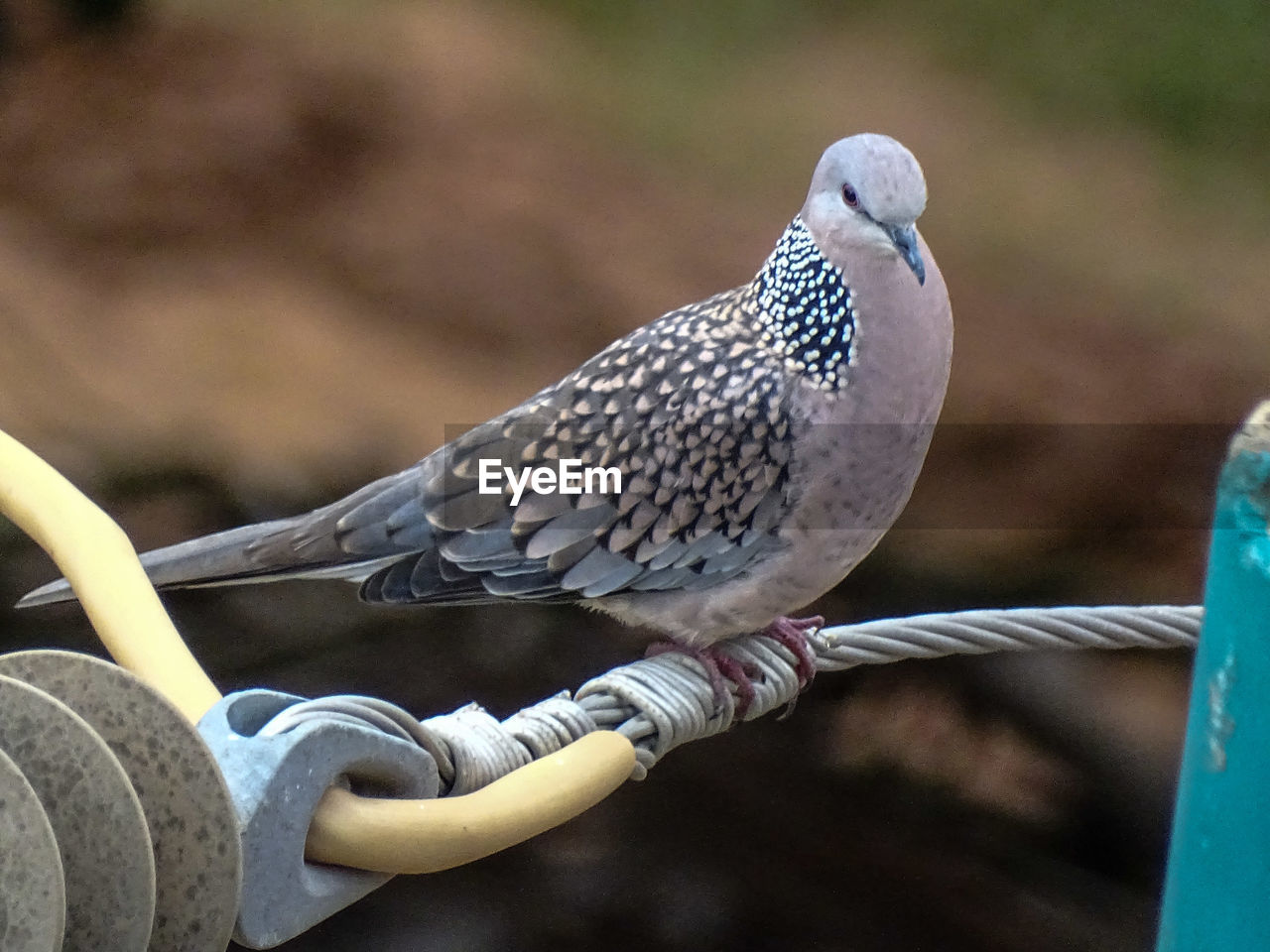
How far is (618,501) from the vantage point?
3.75ft

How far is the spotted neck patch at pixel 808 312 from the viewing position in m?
1.05

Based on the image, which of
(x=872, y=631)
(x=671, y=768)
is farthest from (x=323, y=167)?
(x=872, y=631)

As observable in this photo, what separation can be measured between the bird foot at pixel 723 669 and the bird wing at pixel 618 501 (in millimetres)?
85

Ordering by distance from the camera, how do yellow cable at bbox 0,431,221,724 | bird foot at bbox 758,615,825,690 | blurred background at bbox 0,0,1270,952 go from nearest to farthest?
yellow cable at bbox 0,431,221,724 < bird foot at bbox 758,615,825,690 < blurred background at bbox 0,0,1270,952

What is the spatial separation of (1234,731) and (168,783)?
1.64 ft

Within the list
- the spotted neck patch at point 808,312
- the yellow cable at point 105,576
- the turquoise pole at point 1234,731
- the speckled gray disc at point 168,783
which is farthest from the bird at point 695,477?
the speckled gray disc at point 168,783

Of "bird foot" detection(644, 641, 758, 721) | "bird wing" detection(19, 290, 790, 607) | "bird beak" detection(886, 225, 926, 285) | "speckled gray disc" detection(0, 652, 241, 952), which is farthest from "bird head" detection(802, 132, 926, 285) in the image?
"speckled gray disc" detection(0, 652, 241, 952)

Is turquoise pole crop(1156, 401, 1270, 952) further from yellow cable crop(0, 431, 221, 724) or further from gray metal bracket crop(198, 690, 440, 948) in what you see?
yellow cable crop(0, 431, 221, 724)

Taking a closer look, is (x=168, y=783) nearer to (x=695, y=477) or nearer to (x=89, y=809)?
(x=89, y=809)

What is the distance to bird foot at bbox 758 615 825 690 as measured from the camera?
1.24 m

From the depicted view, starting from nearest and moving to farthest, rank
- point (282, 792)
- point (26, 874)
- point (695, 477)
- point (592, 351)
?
point (26, 874)
point (282, 792)
point (695, 477)
point (592, 351)

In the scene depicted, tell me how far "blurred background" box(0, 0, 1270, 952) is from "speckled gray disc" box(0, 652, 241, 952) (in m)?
1.21

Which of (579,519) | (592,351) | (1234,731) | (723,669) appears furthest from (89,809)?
(592,351)

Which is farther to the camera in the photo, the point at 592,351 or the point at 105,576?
the point at 592,351
